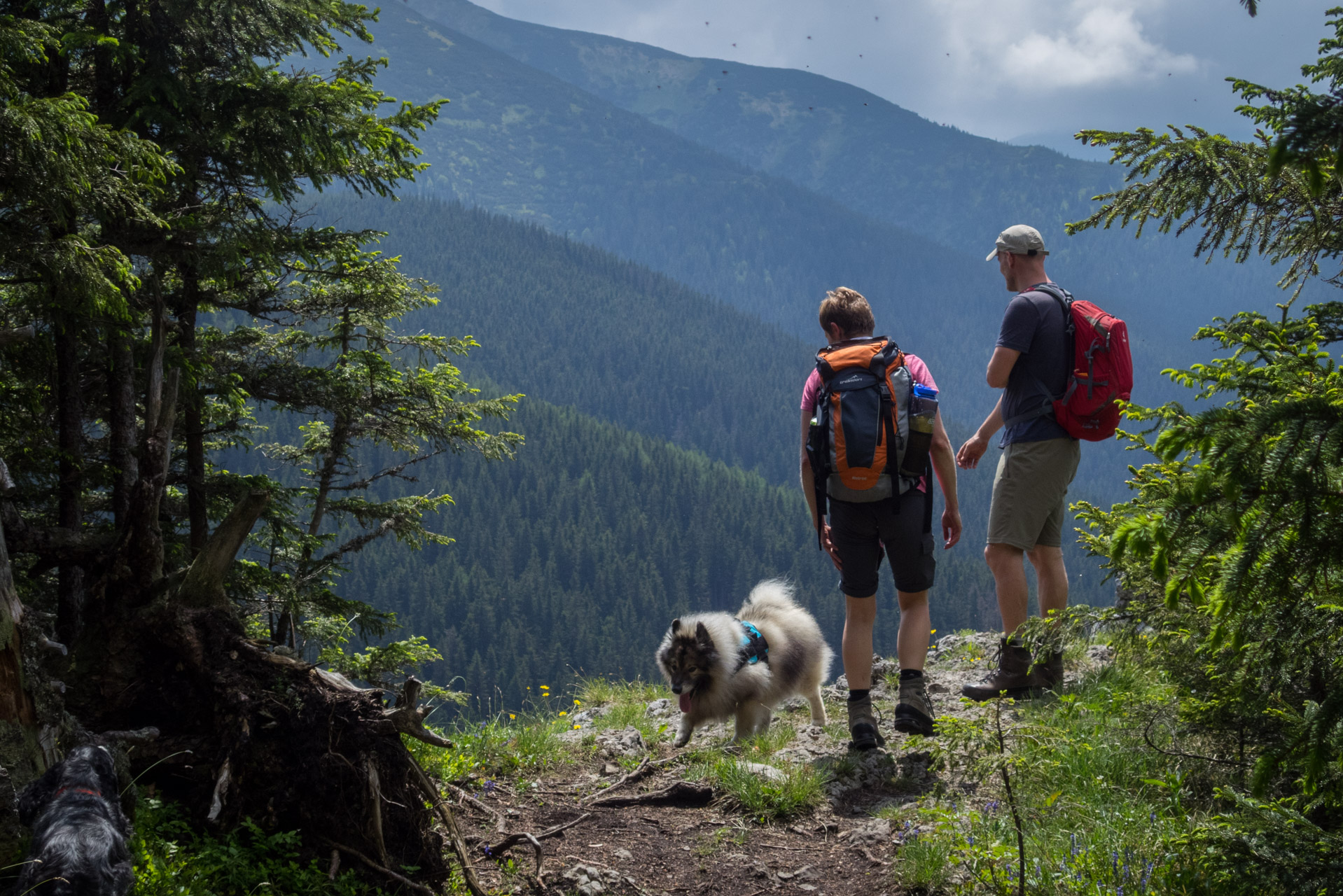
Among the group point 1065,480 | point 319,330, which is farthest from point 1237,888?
point 319,330

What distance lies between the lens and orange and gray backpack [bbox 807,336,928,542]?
3969mm

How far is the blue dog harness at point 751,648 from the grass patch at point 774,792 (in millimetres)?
1131

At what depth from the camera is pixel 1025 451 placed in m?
4.36

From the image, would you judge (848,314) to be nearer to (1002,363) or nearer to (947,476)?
(1002,363)

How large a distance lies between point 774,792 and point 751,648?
143 cm

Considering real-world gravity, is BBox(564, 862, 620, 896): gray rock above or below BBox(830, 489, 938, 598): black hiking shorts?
below

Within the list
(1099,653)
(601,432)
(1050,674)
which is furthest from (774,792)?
(601,432)

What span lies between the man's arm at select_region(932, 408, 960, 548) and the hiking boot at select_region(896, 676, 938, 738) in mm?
777

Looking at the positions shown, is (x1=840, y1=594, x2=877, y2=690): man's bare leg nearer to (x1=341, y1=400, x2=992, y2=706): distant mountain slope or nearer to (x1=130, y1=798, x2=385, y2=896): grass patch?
(x1=130, y1=798, x2=385, y2=896): grass patch

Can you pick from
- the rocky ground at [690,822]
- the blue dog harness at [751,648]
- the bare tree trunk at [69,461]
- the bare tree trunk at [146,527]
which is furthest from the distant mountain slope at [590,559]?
the bare tree trunk at [146,527]

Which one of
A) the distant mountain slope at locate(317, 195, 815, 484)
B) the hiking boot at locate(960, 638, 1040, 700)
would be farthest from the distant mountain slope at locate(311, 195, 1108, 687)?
the hiking boot at locate(960, 638, 1040, 700)

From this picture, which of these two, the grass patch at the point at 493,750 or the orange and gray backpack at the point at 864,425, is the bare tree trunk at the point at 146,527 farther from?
the orange and gray backpack at the point at 864,425

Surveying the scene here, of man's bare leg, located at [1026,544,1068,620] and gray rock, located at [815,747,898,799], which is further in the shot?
man's bare leg, located at [1026,544,1068,620]

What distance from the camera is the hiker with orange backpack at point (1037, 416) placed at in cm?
419
